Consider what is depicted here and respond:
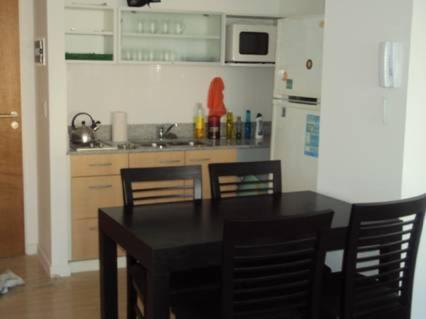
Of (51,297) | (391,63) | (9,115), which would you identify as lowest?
(51,297)

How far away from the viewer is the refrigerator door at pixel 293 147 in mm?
4438

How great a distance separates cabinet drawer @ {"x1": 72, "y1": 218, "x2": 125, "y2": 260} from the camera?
4719 mm

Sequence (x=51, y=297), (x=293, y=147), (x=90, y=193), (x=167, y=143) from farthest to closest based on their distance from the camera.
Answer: (x=167, y=143) < (x=90, y=193) < (x=293, y=147) < (x=51, y=297)

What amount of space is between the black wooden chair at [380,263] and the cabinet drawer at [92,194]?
2.33m

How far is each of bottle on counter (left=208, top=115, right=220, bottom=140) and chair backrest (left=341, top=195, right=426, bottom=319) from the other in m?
2.84

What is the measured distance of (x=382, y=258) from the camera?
267 cm

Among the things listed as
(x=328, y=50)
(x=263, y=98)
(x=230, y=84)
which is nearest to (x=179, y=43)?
(x=230, y=84)

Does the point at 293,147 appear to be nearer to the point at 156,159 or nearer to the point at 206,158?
the point at 206,158

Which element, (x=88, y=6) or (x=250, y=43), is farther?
(x=250, y=43)

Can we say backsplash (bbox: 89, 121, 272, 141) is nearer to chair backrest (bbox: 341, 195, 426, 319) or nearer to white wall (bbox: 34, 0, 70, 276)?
white wall (bbox: 34, 0, 70, 276)

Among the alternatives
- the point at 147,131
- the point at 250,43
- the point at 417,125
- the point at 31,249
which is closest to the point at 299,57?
the point at 250,43

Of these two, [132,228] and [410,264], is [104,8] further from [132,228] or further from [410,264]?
[410,264]

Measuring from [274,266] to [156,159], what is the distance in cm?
257

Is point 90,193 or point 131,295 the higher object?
point 90,193
